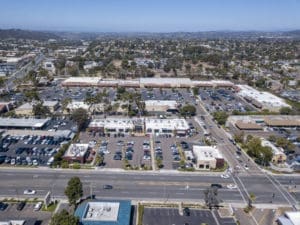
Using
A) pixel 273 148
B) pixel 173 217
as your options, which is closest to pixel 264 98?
pixel 273 148

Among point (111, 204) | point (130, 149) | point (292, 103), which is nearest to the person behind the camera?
point (111, 204)

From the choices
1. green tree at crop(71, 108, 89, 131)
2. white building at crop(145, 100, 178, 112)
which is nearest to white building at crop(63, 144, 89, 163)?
green tree at crop(71, 108, 89, 131)

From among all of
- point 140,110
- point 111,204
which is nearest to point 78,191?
point 111,204

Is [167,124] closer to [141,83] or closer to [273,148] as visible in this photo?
[273,148]

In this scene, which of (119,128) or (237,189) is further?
(119,128)

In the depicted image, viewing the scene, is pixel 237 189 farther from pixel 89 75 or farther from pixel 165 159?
pixel 89 75

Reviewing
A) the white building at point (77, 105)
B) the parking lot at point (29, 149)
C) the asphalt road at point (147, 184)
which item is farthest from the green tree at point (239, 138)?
the white building at point (77, 105)
